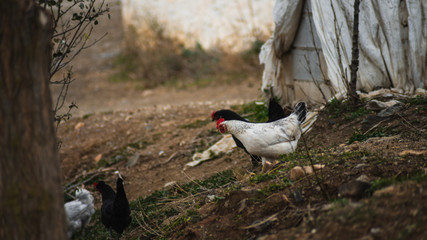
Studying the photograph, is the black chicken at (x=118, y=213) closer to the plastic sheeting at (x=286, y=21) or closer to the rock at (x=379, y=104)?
the rock at (x=379, y=104)

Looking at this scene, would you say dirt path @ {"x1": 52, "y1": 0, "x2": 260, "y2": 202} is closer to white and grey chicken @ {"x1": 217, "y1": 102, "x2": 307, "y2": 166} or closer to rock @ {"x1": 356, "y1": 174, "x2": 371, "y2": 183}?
white and grey chicken @ {"x1": 217, "y1": 102, "x2": 307, "y2": 166}

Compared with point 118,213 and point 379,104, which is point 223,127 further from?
point 379,104

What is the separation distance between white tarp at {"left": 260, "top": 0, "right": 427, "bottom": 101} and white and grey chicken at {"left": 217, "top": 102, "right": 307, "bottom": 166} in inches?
64.2

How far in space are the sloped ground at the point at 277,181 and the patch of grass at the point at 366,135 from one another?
23mm

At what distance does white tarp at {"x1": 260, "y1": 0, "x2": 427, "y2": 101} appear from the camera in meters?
6.37

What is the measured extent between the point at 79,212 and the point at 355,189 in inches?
155

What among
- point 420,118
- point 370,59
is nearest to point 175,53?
point 370,59

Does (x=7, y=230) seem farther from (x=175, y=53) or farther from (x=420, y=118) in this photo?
(x=175, y=53)

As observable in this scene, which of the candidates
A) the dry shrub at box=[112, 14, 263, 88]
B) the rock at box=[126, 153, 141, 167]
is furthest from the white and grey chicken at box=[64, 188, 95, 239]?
the dry shrub at box=[112, 14, 263, 88]

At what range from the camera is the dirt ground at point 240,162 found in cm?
285

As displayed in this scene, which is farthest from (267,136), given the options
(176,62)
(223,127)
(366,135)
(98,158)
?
(176,62)

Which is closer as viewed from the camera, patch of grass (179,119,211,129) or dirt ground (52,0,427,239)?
dirt ground (52,0,427,239)

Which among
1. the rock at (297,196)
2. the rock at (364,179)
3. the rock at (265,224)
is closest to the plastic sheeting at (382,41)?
the rock at (364,179)

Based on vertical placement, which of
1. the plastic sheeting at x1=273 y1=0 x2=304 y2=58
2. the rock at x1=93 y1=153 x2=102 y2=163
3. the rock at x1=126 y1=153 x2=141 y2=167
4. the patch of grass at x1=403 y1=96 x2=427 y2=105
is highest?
the plastic sheeting at x1=273 y1=0 x2=304 y2=58
